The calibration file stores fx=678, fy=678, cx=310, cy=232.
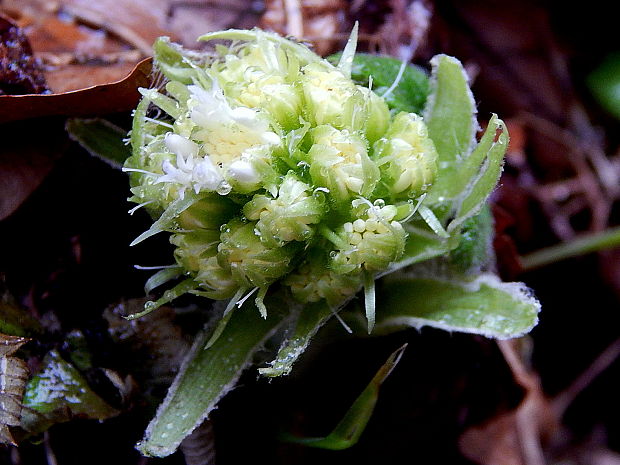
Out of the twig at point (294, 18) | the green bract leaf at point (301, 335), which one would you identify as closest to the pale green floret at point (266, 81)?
the green bract leaf at point (301, 335)

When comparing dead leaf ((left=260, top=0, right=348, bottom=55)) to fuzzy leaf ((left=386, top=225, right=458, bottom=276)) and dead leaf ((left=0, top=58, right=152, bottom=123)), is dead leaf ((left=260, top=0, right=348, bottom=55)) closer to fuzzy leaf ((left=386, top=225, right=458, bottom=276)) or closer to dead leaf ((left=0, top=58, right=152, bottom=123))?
dead leaf ((left=0, top=58, right=152, bottom=123))

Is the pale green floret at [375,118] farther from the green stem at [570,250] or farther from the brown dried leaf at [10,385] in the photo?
the green stem at [570,250]

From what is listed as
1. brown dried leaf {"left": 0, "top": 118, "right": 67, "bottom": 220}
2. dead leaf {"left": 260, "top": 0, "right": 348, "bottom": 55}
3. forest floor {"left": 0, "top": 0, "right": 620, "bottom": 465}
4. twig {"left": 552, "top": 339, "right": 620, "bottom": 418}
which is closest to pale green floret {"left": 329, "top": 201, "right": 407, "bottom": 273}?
forest floor {"left": 0, "top": 0, "right": 620, "bottom": 465}

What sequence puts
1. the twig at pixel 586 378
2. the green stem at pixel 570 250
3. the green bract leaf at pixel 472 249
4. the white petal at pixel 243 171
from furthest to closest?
the twig at pixel 586 378 → the green stem at pixel 570 250 → the green bract leaf at pixel 472 249 → the white petal at pixel 243 171

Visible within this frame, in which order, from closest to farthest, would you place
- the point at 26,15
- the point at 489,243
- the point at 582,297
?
the point at 489,243 < the point at 26,15 < the point at 582,297

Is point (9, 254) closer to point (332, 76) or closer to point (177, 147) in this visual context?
point (177, 147)

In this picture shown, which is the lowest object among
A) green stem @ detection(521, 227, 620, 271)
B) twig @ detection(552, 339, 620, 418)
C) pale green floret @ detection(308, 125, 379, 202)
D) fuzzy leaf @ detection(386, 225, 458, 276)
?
twig @ detection(552, 339, 620, 418)

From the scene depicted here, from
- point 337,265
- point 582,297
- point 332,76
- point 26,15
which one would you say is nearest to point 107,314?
point 337,265
